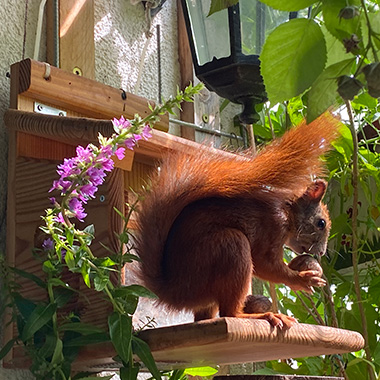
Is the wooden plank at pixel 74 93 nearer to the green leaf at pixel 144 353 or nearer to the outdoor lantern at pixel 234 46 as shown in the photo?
the outdoor lantern at pixel 234 46

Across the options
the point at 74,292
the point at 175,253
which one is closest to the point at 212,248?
the point at 175,253

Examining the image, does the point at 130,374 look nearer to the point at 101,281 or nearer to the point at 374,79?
the point at 101,281

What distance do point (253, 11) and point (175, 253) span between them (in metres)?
0.52

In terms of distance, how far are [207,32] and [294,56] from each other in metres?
1.02

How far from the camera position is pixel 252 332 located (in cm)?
83

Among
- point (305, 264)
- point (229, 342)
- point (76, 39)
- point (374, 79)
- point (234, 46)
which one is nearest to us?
point (374, 79)

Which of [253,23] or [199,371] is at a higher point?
[253,23]

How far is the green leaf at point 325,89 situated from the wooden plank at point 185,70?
1.40 metres

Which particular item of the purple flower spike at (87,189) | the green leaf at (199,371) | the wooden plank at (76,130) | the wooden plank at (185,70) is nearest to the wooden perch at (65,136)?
the wooden plank at (76,130)

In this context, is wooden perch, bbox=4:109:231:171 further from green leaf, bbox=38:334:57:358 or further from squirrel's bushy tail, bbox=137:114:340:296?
green leaf, bbox=38:334:57:358

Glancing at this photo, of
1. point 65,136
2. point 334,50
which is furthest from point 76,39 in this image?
point 334,50

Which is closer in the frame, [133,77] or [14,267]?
[14,267]

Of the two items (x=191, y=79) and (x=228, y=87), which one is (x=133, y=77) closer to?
(x=191, y=79)

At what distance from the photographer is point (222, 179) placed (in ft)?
3.29
